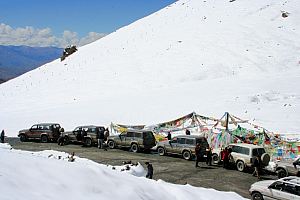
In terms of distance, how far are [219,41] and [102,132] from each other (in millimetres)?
32420

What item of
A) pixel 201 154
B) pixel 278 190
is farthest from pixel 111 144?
pixel 278 190

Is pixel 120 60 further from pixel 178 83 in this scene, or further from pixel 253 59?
pixel 253 59

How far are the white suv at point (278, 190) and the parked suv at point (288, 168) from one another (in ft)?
13.6

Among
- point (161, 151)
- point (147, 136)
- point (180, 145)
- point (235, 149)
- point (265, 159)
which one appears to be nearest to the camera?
point (265, 159)

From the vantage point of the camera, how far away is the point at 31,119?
38000mm

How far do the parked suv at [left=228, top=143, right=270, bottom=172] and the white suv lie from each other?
4958mm

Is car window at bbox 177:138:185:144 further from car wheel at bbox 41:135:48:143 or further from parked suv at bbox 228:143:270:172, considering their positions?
car wheel at bbox 41:135:48:143

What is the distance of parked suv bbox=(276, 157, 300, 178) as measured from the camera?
19.1m

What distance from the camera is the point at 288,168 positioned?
1934cm

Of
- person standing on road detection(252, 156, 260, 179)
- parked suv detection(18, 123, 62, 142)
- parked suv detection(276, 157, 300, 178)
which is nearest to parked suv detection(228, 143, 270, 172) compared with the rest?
person standing on road detection(252, 156, 260, 179)

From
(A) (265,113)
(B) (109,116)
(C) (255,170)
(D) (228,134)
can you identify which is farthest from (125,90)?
(C) (255,170)

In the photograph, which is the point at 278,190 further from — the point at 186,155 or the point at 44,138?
the point at 44,138

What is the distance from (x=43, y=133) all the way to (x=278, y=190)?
65.0 feet

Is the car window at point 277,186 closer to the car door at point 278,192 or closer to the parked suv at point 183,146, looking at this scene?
the car door at point 278,192
